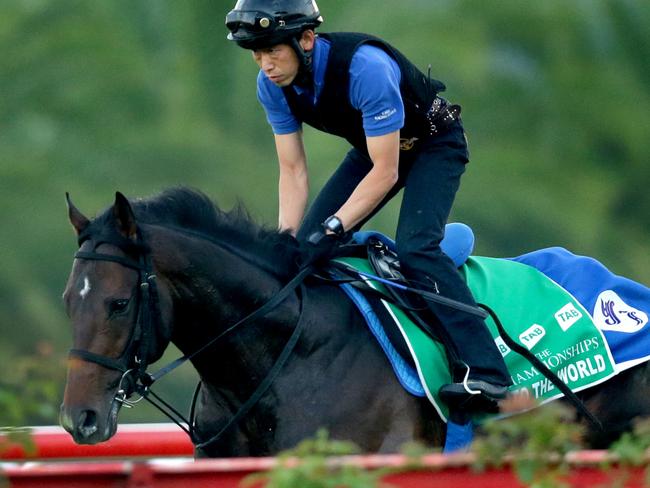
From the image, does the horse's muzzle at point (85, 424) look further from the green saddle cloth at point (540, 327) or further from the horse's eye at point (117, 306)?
the green saddle cloth at point (540, 327)

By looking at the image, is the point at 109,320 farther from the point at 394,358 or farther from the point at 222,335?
the point at 394,358

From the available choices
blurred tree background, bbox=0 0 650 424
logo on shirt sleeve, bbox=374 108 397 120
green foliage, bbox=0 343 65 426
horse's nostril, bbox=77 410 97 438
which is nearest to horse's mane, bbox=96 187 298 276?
logo on shirt sleeve, bbox=374 108 397 120

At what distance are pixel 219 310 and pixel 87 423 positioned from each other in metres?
0.64

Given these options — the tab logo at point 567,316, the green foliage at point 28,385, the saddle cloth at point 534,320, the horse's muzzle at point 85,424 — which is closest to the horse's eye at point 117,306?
the horse's muzzle at point 85,424

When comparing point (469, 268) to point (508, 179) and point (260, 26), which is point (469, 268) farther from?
point (508, 179)

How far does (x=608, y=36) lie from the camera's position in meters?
18.4

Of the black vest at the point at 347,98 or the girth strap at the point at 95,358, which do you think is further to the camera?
the black vest at the point at 347,98

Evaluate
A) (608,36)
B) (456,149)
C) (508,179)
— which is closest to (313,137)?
(508,179)

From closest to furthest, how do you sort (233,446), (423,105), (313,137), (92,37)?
(233,446) → (423,105) → (313,137) → (92,37)

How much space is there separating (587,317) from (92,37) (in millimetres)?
13060

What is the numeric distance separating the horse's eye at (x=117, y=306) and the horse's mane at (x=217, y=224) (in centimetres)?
37

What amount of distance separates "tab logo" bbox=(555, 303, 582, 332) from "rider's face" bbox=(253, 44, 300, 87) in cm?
142

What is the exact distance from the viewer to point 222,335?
502 centimetres

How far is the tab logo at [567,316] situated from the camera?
5.56 metres
